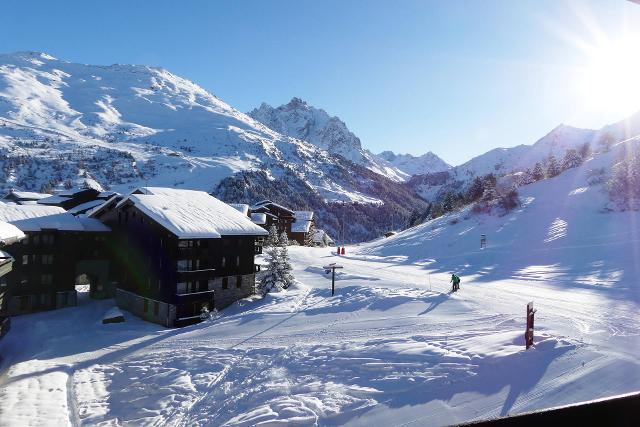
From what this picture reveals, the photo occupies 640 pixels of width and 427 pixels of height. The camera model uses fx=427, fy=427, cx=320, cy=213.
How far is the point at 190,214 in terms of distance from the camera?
117 feet

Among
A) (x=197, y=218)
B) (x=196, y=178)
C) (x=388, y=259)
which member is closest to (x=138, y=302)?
(x=197, y=218)

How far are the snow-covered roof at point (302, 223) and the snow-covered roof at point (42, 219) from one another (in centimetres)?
4686

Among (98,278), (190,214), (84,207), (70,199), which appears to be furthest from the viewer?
(70,199)

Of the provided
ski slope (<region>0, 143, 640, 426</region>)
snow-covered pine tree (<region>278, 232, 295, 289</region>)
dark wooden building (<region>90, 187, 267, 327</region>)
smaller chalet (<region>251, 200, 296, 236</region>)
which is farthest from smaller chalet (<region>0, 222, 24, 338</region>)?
smaller chalet (<region>251, 200, 296, 236</region>)

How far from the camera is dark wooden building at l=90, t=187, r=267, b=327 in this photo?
3225cm

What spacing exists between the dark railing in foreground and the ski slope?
38.5 ft

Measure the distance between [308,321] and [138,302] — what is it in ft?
55.8

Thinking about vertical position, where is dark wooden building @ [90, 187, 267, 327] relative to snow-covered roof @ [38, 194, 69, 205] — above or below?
below

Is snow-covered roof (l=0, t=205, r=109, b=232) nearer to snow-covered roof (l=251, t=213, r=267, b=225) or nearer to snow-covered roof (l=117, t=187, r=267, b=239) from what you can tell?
snow-covered roof (l=117, t=187, r=267, b=239)

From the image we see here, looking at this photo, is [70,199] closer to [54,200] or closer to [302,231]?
[54,200]

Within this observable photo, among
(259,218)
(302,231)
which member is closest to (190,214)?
(259,218)

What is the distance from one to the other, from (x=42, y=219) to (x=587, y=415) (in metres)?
43.6

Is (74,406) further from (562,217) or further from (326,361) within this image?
(562,217)

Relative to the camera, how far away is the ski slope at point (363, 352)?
1391 centimetres
